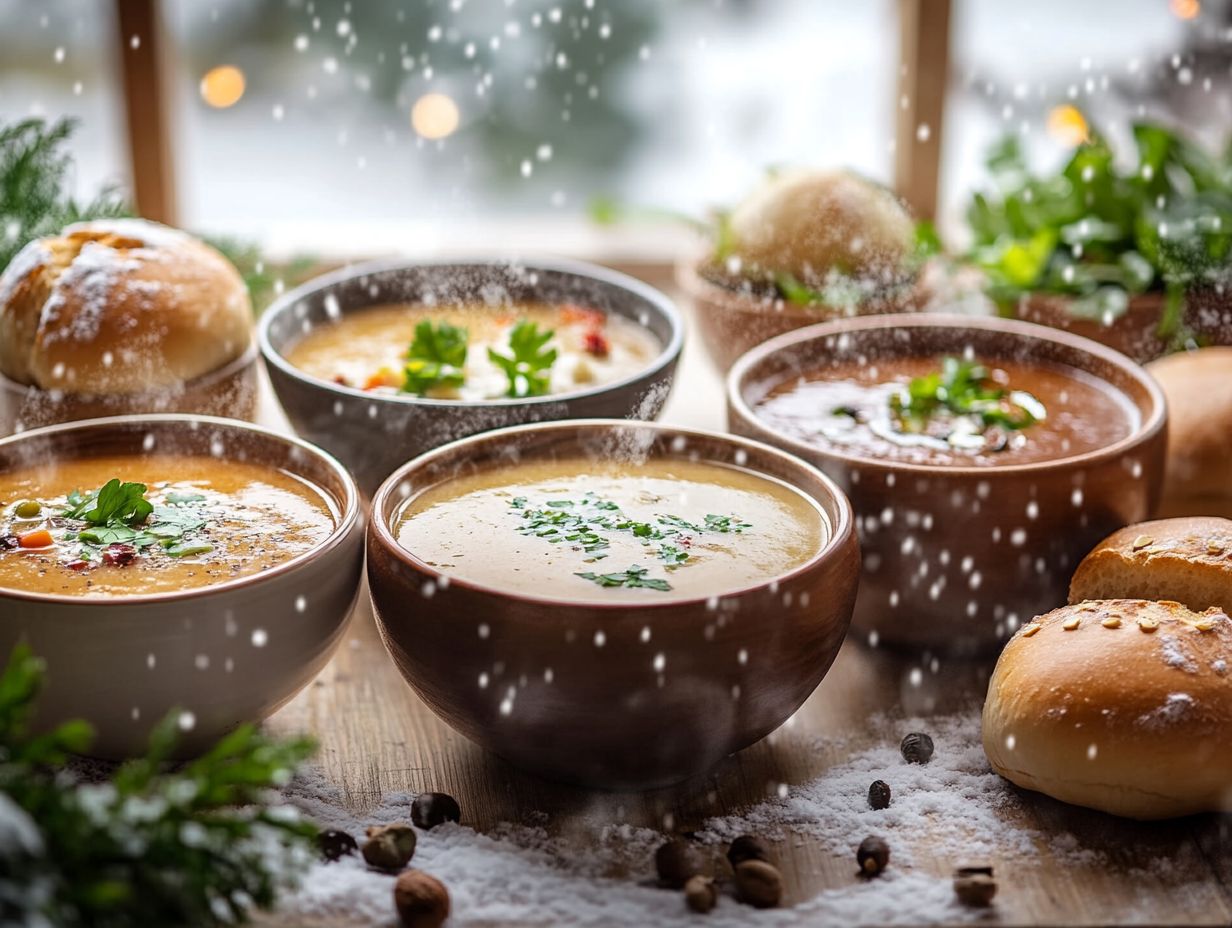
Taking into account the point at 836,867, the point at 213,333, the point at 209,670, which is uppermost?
the point at 213,333

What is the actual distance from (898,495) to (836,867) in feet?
1.44

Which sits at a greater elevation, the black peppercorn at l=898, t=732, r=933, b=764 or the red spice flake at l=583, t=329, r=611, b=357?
the red spice flake at l=583, t=329, r=611, b=357

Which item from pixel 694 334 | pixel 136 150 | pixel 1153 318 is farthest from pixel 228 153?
pixel 1153 318

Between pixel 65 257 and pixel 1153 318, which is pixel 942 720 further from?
pixel 65 257

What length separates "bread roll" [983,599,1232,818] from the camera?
1414 millimetres

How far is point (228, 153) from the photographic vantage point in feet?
9.54

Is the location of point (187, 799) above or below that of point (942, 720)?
above

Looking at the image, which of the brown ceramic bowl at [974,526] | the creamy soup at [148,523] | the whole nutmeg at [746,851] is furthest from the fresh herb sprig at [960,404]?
the creamy soup at [148,523]

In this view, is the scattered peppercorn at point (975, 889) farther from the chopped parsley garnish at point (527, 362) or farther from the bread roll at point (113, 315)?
the bread roll at point (113, 315)

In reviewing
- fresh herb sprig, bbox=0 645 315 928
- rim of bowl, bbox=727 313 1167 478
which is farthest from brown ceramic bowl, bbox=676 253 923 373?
fresh herb sprig, bbox=0 645 315 928

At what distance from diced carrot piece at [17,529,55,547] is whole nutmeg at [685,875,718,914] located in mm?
714

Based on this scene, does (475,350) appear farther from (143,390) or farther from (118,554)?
(118,554)

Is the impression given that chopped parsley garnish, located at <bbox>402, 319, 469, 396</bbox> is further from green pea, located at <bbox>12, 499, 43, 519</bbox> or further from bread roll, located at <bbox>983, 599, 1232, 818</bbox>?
bread roll, located at <bbox>983, 599, 1232, 818</bbox>

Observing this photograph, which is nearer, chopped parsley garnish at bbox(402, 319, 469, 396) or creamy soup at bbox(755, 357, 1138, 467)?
creamy soup at bbox(755, 357, 1138, 467)
